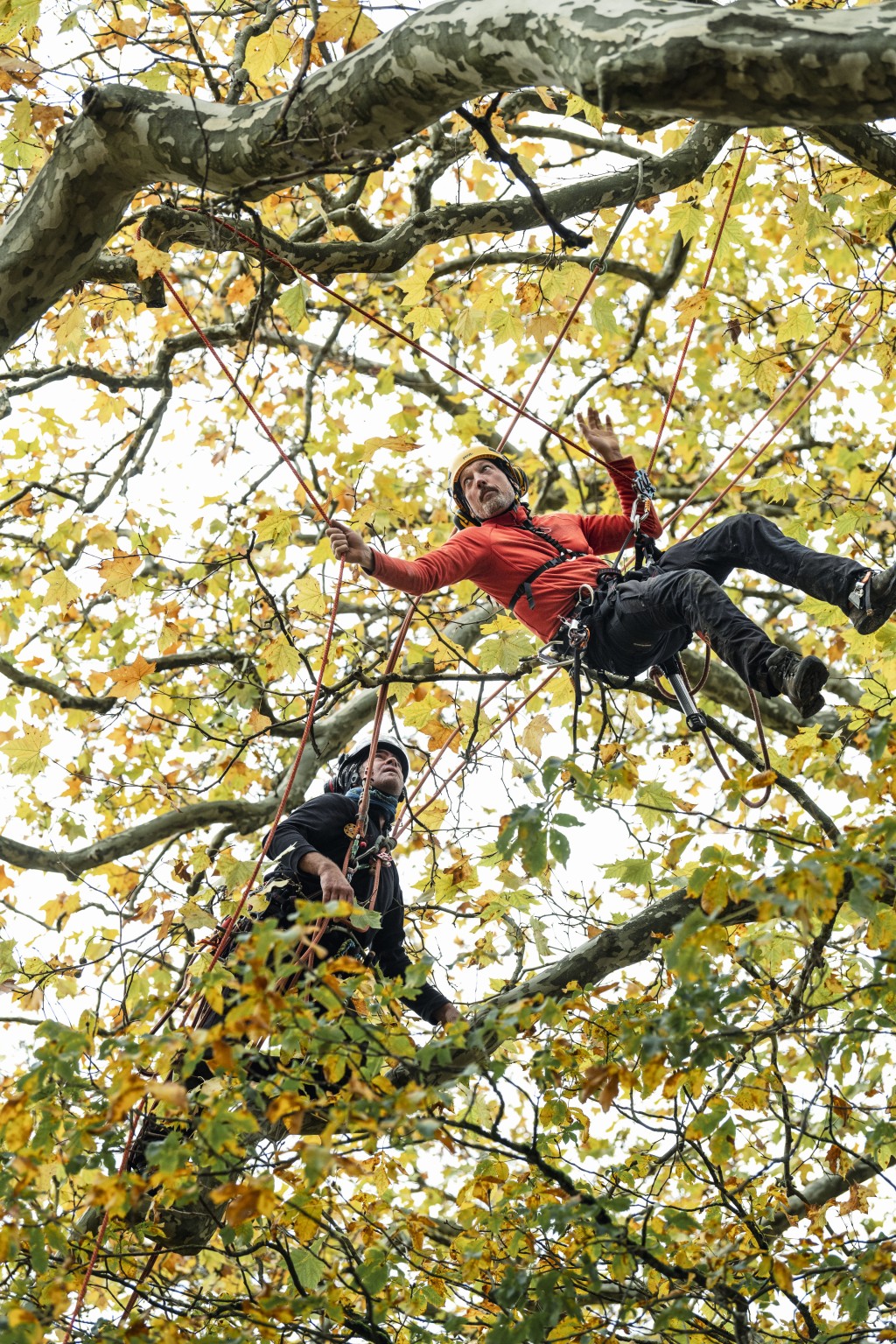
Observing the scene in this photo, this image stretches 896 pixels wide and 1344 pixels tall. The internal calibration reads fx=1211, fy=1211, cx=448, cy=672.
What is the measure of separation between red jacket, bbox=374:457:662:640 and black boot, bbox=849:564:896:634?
1.20m

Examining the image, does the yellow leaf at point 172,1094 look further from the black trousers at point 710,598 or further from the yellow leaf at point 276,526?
the yellow leaf at point 276,526

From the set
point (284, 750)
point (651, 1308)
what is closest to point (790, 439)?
point (284, 750)

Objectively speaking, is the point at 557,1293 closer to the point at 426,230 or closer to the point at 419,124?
the point at 419,124

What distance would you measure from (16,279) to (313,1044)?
8.14 feet

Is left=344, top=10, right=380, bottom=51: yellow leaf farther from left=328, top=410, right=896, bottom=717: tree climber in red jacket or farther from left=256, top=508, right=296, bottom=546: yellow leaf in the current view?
left=256, top=508, right=296, bottom=546: yellow leaf

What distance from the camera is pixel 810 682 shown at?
11.3ft

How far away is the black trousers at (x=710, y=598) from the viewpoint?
3.70 metres

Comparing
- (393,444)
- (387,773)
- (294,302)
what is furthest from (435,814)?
(294,302)

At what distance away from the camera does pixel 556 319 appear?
5141mm

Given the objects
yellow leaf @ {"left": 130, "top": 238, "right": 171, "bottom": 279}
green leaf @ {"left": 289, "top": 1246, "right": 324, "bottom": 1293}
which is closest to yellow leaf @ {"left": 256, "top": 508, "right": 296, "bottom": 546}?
yellow leaf @ {"left": 130, "top": 238, "right": 171, "bottom": 279}

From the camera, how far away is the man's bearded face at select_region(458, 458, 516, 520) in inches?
196

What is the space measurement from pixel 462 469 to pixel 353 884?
1792 millimetres

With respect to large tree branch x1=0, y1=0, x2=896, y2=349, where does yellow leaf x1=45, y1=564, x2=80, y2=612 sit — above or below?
above

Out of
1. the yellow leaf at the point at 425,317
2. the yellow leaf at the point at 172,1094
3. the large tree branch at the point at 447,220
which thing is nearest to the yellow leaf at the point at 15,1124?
the yellow leaf at the point at 172,1094
